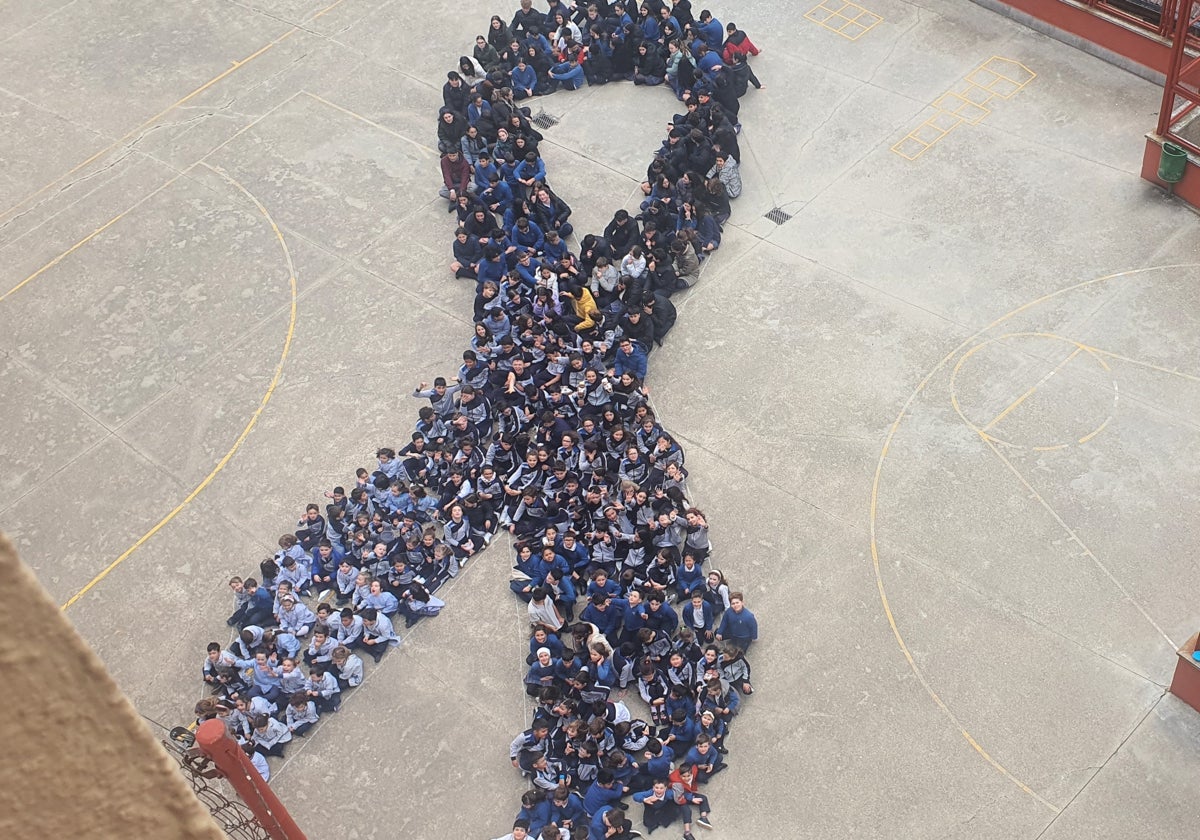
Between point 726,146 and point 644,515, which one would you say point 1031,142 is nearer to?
point 726,146

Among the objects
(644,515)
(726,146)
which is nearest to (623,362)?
(644,515)

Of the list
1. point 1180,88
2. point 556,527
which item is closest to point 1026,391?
point 1180,88

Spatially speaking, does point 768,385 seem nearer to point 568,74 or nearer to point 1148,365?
point 1148,365

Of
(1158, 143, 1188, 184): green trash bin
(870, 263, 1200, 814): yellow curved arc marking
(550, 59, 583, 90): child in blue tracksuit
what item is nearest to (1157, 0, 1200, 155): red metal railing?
(1158, 143, 1188, 184): green trash bin

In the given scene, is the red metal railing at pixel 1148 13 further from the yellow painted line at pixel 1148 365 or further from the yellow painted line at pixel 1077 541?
the yellow painted line at pixel 1077 541

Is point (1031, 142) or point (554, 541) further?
point (1031, 142)

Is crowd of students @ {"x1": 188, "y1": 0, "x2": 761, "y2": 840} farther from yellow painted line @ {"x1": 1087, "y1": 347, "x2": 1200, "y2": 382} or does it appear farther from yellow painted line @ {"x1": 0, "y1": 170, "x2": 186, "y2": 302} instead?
yellow painted line @ {"x1": 1087, "y1": 347, "x2": 1200, "y2": 382}
